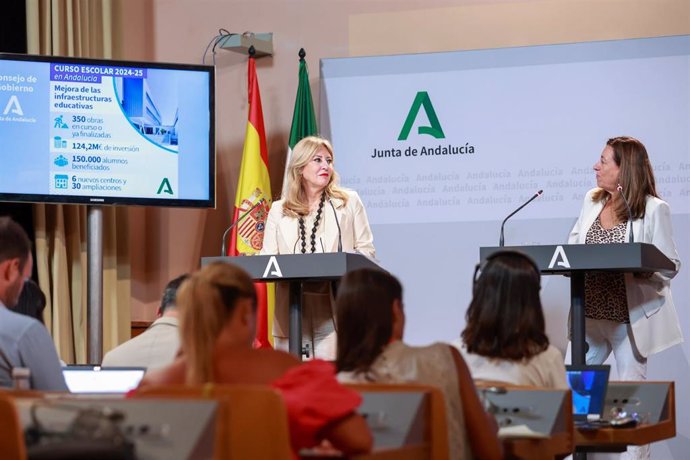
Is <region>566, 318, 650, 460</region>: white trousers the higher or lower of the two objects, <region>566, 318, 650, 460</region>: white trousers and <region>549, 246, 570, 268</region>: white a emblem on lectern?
the lower

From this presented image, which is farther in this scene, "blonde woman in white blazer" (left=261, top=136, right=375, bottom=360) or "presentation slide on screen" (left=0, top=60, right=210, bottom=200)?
"presentation slide on screen" (left=0, top=60, right=210, bottom=200)

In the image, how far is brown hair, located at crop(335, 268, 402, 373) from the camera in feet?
8.77

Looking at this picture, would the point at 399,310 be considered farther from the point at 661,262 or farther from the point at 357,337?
the point at 661,262

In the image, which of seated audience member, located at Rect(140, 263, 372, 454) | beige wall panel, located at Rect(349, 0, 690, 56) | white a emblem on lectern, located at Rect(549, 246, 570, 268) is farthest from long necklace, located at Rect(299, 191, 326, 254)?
seated audience member, located at Rect(140, 263, 372, 454)

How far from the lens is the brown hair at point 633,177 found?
5.40 m

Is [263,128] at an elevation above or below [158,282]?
above

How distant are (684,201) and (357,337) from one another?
13.7ft

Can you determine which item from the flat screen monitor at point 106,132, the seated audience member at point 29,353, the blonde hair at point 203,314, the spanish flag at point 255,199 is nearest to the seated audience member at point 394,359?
the blonde hair at point 203,314

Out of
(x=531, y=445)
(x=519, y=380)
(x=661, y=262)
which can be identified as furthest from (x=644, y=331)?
(x=531, y=445)

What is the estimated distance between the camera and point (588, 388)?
3441 mm

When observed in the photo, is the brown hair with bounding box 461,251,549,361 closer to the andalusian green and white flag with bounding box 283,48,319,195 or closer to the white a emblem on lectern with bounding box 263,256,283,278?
the white a emblem on lectern with bounding box 263,256,283,278

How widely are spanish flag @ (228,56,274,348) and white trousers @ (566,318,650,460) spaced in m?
Answer: 2.21

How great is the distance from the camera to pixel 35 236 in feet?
21.7

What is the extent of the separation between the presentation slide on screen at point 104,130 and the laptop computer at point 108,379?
9.13 feet
